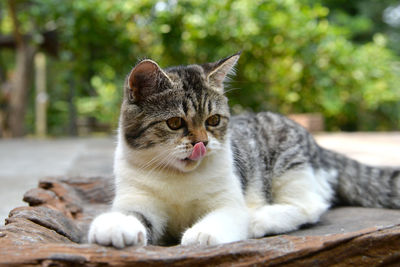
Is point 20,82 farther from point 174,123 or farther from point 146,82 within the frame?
point 174,123

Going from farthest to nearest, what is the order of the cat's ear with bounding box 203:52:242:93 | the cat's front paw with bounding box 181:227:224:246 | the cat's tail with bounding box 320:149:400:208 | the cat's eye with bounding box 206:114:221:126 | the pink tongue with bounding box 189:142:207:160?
the cat's tail with bounding box 320:149:400:208
the cat's ear with bounding box 203:52:242:93
the cat's eye with bounding box 206:114:221:126
the pink tongue with bounding box 189:142:207:160
the cat's front paw with bounding box 181:227:224:246

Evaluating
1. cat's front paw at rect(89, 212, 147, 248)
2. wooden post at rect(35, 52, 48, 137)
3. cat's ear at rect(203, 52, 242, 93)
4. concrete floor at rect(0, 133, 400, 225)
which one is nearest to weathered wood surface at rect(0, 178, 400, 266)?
cat's front paw at rect(89, 212, 147, 248)

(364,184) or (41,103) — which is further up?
(41,103)

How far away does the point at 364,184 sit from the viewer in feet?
8.79

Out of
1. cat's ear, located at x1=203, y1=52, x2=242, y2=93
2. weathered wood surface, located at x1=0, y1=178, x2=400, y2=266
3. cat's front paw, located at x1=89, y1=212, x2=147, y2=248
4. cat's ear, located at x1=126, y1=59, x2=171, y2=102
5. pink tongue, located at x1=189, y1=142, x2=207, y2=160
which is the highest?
cat's ear, located at x1=203, y1=52, x2=242, y2=93

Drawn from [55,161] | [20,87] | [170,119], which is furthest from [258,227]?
[20,87]

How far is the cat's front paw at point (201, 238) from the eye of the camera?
1.63m

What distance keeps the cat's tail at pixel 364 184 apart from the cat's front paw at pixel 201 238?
4.54 feet

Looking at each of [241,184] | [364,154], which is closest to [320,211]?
[241,184]

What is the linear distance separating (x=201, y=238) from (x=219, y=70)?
3.42ft

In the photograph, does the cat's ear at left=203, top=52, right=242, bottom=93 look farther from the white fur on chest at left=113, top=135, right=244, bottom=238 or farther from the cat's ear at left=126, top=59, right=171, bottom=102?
the white fur on chest at left=113, top=135, right=244, bottom=238

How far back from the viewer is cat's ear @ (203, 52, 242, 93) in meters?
2.27

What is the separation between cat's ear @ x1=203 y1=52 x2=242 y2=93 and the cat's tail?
976mm

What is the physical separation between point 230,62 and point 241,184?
721 millimetres
